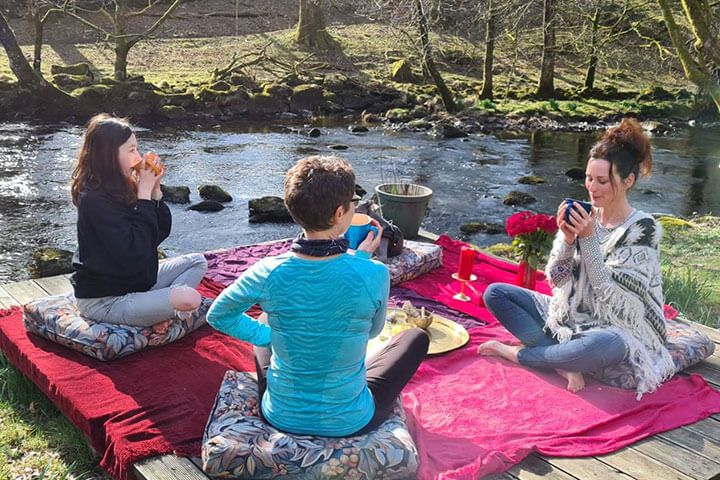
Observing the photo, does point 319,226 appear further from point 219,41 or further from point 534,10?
point 534,10

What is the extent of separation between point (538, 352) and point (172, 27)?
23.3m

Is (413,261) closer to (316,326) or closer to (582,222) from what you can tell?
(582,222)

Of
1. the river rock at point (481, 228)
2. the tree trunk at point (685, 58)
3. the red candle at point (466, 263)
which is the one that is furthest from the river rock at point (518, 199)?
the red candle at point (466, 263)

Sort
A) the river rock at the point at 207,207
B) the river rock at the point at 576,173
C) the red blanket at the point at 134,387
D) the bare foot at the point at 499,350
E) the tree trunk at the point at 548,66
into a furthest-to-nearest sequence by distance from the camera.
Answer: the tree trunk at the point at 548,66 → the river rock at the point at 576,173 → the river rock at the point at 207,207 → the bare foot at the point at 499,350 → the red blanket at the point at 134,387

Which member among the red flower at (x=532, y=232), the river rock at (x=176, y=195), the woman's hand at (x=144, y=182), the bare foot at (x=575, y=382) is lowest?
the river rock at (x=176, y=195)

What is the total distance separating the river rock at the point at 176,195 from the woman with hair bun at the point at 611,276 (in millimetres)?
7153

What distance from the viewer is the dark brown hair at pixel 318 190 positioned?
261cm

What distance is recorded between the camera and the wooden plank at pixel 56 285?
505cm

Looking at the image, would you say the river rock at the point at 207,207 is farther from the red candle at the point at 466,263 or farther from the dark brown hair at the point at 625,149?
the dark brown hair at the point at 625,149

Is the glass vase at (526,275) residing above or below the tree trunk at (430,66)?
below

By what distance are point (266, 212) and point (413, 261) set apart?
425cm

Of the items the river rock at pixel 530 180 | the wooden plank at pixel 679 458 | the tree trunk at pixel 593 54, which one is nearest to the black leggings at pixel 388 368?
the wooden plank at pixel 679 458

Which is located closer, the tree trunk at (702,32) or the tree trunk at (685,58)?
the tree trunk at (702,32)

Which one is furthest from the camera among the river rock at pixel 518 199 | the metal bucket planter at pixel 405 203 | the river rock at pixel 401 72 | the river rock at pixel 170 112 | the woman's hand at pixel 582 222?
the river rock at pixel 401 72
